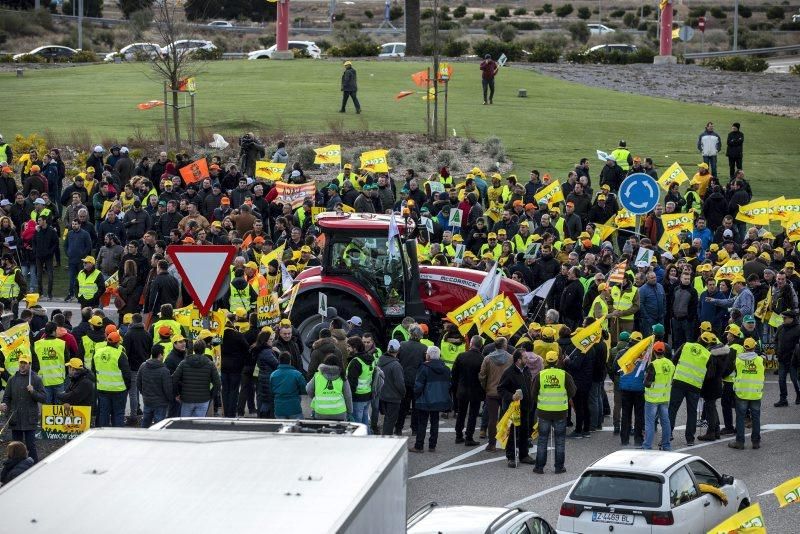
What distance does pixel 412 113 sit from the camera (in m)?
48.2

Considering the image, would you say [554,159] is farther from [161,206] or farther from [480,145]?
[161,206]

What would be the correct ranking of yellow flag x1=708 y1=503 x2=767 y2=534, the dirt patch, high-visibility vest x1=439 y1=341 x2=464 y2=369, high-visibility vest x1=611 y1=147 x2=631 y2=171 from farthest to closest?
the dirt patch < high-visibility vest x1=611 y1=147 x2=631 y2=171 < high-visibility vest x1=439 y1=341 x2=464 y2=369 < yellow flag x1=708 y1=503 x2=767 y2=534

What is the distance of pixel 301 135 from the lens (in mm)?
41875

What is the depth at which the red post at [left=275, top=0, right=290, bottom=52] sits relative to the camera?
66125mm

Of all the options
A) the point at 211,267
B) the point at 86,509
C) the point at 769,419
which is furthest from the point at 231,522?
the point at 769,419

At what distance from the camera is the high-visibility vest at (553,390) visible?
17625mm

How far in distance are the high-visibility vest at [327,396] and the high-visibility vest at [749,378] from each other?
225 inches

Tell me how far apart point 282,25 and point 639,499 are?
56.1 meters

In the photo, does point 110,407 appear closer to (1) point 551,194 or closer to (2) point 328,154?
(1) point 551,194

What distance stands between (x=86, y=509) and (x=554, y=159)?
33690mm

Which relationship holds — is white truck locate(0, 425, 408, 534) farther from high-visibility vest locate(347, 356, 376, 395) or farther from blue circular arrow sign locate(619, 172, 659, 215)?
blue circular arrow sign locate(619, 172, 659, 215)

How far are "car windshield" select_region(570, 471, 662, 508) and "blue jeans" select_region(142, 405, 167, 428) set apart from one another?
6.34 metres

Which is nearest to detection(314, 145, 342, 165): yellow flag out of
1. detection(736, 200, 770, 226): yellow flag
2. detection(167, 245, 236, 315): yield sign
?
detection(736, 200, 770, 226): yellow flag

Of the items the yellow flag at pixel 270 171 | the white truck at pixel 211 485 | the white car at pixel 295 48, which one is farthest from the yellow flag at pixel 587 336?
the white car at pixel 295 48
